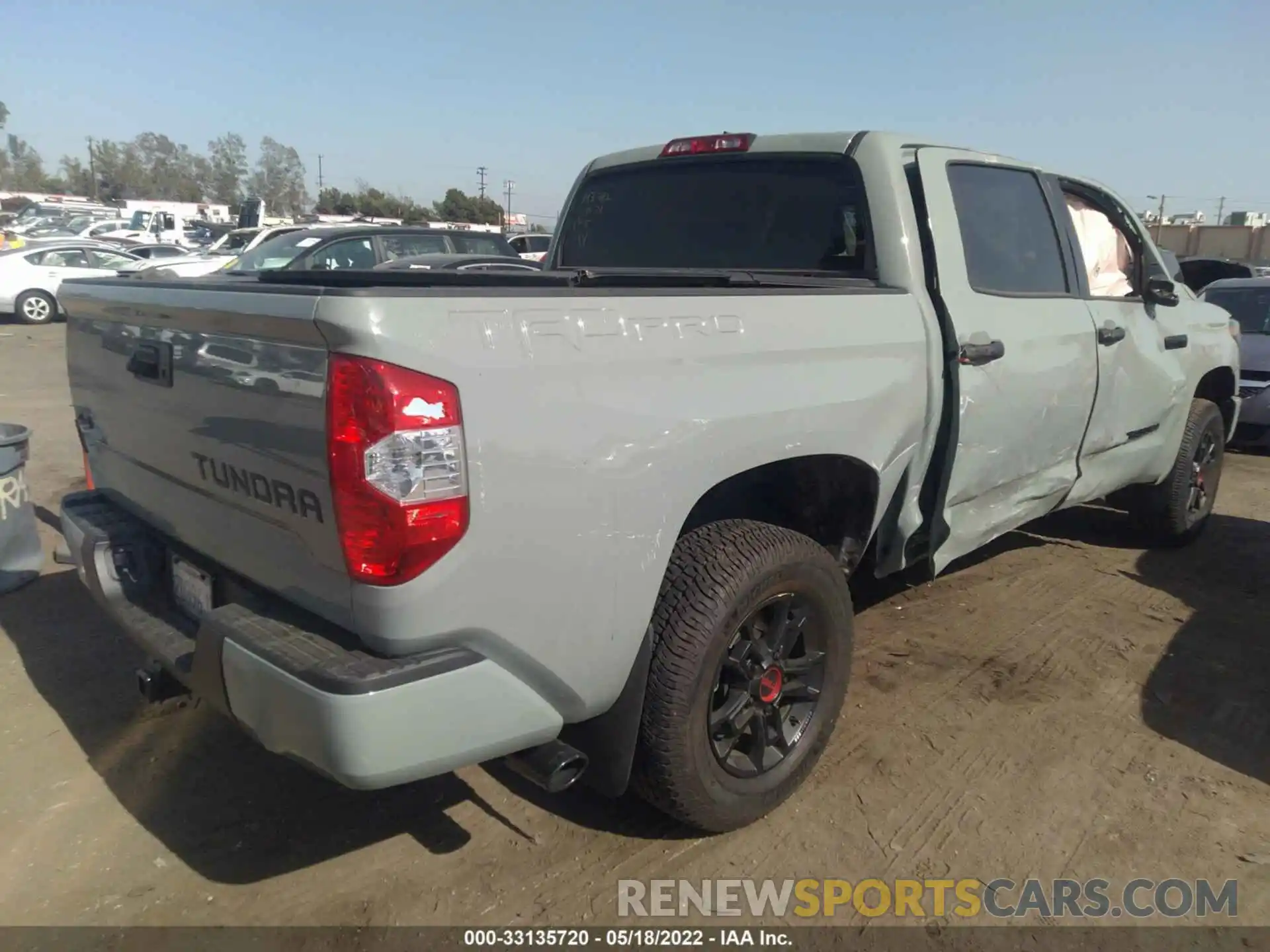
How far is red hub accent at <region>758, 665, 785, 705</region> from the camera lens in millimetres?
2850

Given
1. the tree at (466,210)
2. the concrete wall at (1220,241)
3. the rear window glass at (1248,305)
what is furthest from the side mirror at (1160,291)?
the tree at (466,210)

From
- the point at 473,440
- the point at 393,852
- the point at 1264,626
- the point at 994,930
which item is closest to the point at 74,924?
the point at 393,852

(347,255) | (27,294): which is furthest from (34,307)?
(347,255)

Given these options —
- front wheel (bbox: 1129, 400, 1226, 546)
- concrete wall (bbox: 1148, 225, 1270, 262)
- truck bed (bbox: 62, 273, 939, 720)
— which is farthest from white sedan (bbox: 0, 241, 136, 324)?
concrete wall (bbox: 1148, 225, 1270, 262)

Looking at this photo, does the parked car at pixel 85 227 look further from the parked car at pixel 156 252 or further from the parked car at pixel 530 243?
the parked car at pixel 530 243

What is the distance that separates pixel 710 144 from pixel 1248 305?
8291 mm

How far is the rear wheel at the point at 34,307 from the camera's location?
17109 mm

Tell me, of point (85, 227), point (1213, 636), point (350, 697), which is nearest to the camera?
point (350, 697)

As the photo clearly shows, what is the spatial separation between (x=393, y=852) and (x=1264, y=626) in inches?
161

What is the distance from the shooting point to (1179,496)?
5.33m

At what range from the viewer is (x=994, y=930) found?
254 centimetres

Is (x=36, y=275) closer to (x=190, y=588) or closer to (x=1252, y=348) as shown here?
(x=190, y=588)

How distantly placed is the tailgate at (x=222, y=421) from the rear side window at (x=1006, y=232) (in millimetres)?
2489

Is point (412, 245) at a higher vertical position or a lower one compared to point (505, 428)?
higher
